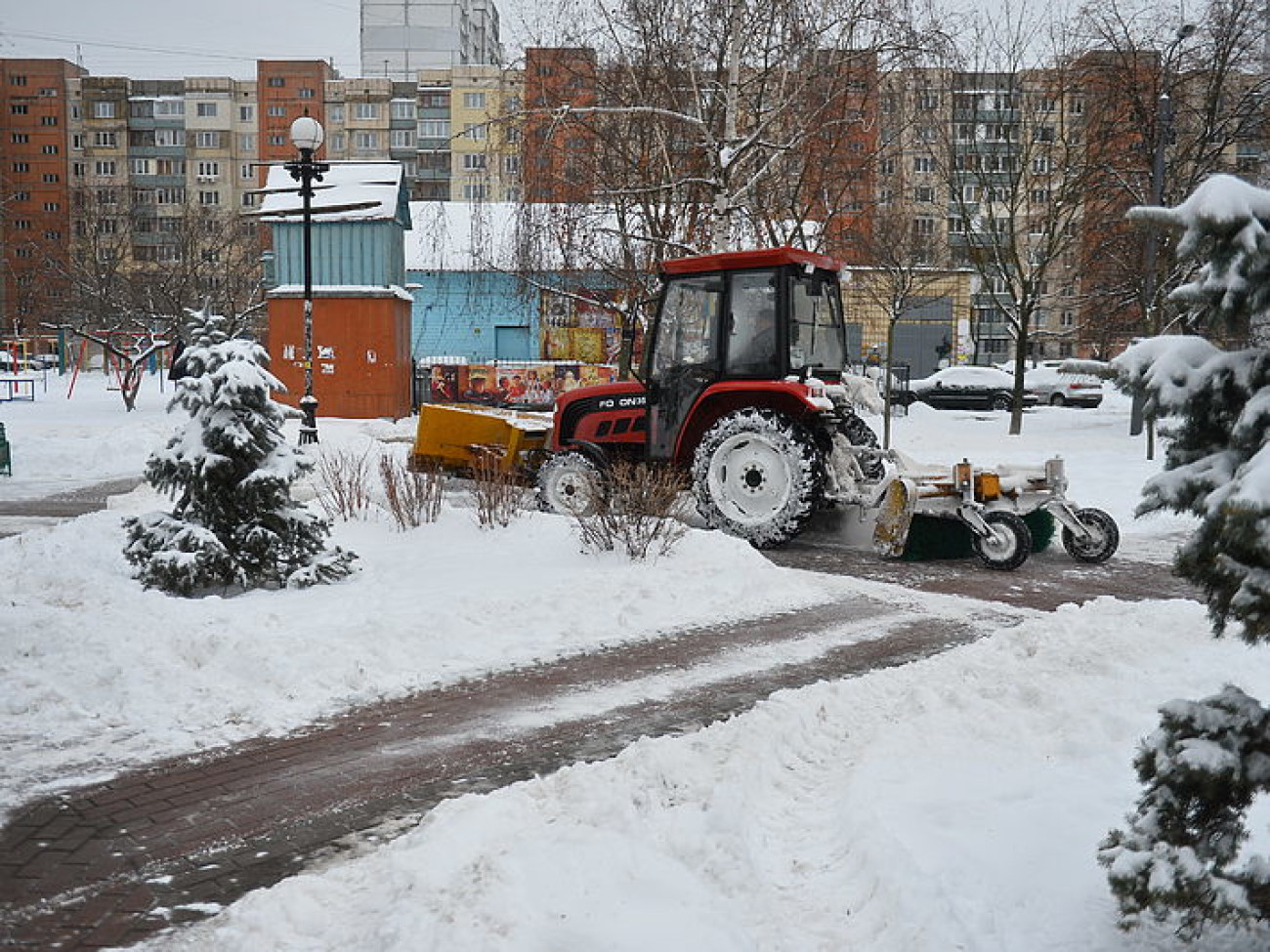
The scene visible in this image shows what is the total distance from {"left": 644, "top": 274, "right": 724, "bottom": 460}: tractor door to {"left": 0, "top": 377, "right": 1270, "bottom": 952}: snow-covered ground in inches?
83.0

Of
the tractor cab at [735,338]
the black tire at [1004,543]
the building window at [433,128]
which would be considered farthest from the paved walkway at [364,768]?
the building window at [433,128]

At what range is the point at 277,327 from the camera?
81.8ft

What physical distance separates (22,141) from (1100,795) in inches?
3907

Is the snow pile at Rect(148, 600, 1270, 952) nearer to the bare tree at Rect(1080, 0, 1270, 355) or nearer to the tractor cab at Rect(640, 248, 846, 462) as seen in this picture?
the tractor cab at Rect(640, 248, 846, 462)

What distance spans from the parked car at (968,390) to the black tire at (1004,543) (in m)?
26.7

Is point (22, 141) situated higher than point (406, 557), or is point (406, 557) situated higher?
point (22, 141)

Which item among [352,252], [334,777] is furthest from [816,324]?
[352,252]

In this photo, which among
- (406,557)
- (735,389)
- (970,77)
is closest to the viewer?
(406,557)

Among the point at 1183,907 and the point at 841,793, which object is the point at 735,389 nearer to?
the point at 841,793

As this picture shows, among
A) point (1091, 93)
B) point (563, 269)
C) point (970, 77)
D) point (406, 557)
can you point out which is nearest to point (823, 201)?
point (563, 269)

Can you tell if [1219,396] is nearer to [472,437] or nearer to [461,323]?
[472,437]

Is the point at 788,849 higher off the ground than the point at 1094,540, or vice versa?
the point at 1094,540

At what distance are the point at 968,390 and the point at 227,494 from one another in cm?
3193

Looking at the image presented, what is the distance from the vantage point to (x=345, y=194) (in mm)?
25922
